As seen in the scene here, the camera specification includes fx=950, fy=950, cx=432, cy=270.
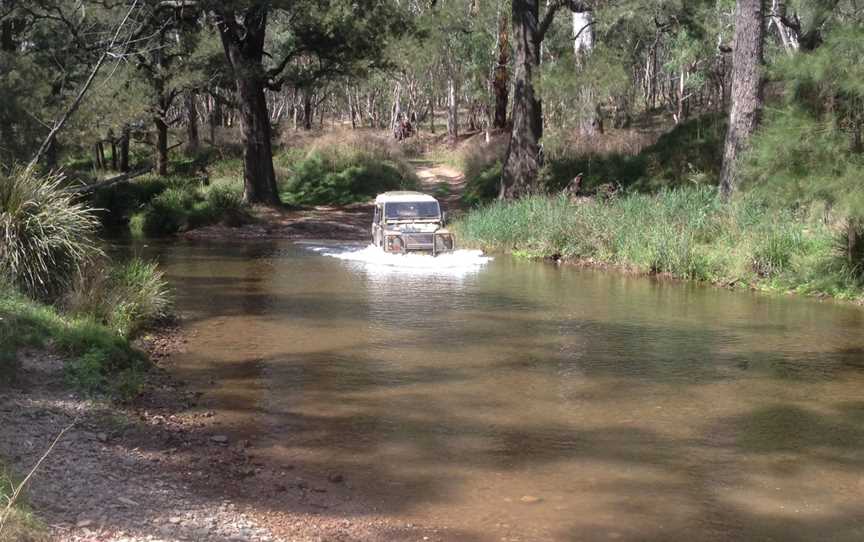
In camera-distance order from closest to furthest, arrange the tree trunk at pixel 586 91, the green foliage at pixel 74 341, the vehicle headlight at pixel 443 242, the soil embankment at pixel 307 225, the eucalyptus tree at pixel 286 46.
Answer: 1. the green foliage at pixel 74 341
2. the vehicle headlight at pixel 443 242
3. the tree trunk at pixel 586 91
4. the eucalyptus tree at pixel 286 46
5. the soil embankment at pixel 307 225

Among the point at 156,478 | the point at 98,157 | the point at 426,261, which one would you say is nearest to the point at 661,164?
the point at 426,261

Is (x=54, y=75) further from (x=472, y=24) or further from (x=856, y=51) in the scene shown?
(x=472, y=24)

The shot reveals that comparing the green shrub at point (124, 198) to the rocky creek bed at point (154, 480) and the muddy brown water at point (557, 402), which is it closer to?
the muddy brown water at point (557, 402)

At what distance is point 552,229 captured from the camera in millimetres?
24781

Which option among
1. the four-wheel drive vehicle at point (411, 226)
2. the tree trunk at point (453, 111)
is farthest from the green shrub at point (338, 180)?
the tree trunk at point (453, 111)

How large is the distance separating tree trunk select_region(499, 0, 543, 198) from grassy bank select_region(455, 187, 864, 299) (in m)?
4.55

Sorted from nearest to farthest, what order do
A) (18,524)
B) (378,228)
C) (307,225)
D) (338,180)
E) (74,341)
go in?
(18,524) < (74,341) < (378,228) < (307,225) < (338,180)

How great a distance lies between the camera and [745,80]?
941 inches

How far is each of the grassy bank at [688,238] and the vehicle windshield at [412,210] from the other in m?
2.88

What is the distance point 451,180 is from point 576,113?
12157 millimetres

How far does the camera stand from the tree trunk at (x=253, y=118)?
113 feet

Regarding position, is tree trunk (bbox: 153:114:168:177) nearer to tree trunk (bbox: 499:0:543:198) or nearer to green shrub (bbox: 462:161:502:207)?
green shrub (bbox: 462:161:502:207)

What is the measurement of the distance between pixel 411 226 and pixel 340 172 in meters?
18.0

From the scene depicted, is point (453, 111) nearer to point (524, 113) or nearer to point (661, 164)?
point (524, 113)
